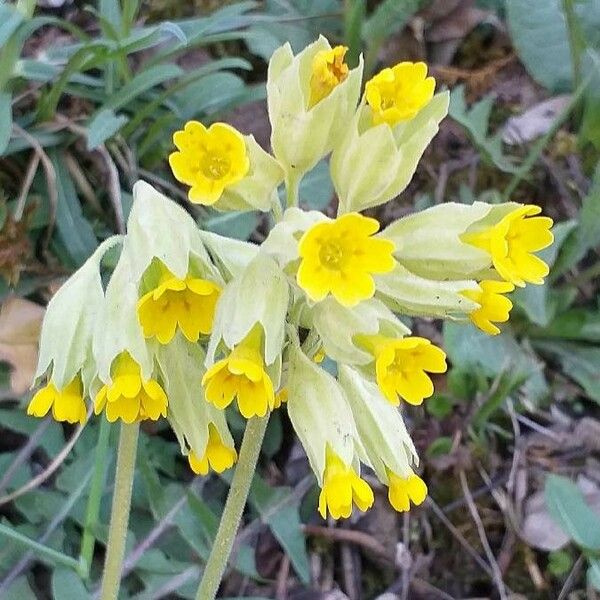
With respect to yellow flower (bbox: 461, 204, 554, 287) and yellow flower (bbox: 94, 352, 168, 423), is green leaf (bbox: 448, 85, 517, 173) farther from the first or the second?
yellow flower (bbox: 94, 352, 168, 423)

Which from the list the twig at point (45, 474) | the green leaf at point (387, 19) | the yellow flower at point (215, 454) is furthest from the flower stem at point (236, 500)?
the green leaf at point (387, 19)

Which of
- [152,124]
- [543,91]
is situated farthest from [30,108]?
[543,91]

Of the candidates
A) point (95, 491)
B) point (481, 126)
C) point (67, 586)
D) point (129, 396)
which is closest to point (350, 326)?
point (129, 396)

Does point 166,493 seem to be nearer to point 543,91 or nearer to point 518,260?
point 518,260

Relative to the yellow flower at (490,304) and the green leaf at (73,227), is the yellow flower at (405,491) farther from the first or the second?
the green leaf at (73,227)

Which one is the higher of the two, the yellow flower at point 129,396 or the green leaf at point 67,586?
the yellow flower at point 129,396

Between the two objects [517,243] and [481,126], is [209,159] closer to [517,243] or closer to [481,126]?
[517,243]
